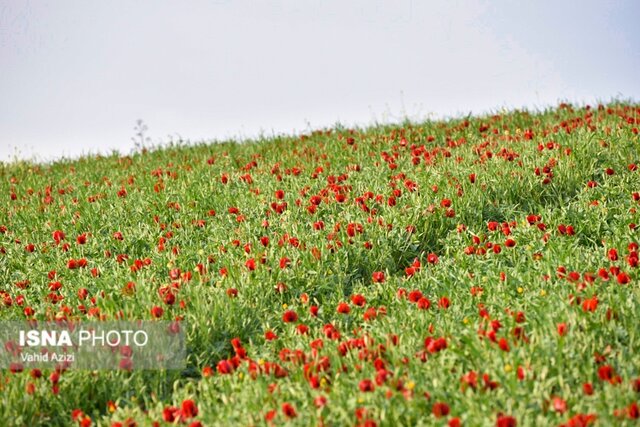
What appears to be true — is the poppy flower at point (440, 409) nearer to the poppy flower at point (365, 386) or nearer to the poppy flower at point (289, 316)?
the poppy flower at point (365, 386)

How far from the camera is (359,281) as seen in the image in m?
6.03

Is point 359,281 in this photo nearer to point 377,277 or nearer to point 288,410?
point 377,277

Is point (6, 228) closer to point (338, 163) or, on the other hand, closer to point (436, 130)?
point (338, 163)

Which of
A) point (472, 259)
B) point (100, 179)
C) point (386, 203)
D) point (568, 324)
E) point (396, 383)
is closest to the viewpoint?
point (396, 383)

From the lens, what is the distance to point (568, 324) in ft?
14.6

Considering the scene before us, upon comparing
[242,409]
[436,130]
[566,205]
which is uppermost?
[436,130]

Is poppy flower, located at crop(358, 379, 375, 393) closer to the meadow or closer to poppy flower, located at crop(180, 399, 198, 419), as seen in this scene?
the meadow

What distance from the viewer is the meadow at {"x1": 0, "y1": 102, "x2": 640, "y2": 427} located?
4.04 m

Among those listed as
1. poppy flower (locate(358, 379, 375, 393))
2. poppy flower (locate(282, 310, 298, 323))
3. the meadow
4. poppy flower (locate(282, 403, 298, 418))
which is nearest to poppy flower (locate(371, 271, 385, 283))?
the meadow

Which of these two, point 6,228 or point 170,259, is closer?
point 170,259

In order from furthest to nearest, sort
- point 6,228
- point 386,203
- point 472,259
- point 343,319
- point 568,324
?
point 6,228
point 386,203
point 472,259
point 343,319
point 568,324

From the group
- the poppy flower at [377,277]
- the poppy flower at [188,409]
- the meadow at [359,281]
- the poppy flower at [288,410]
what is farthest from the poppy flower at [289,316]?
the poppy flower at [288,410]

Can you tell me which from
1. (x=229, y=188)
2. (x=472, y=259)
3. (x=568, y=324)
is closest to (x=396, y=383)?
(x=568, y=324)

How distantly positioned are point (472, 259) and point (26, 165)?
10.4 m
